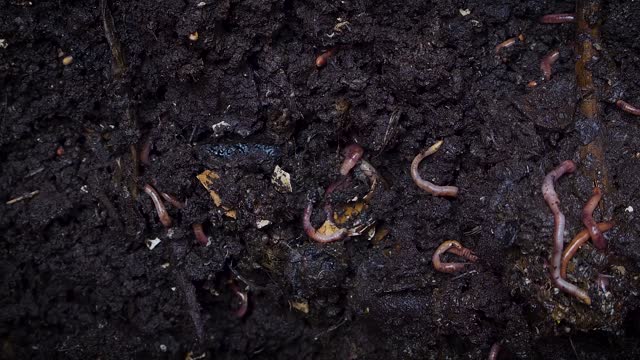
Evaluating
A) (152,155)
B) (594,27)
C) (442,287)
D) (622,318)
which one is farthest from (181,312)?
(594,27)

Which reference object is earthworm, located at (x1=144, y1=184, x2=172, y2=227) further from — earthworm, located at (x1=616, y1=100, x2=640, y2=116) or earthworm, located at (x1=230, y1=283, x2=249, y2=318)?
earthworm, located at (x1=616, y1=100, x2=640, y2=116)

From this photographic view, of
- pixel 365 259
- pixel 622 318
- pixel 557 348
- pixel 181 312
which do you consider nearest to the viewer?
pixel 622 318

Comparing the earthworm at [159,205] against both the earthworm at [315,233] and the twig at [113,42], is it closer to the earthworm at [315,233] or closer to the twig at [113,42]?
the twig at [113,42]

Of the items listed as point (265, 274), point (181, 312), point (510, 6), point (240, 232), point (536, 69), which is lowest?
point (181, 312)

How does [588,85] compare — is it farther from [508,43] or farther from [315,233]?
[315,233]

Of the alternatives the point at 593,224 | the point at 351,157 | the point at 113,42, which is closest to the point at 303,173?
the point at 351,157

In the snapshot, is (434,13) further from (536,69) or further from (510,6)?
(536,69)
